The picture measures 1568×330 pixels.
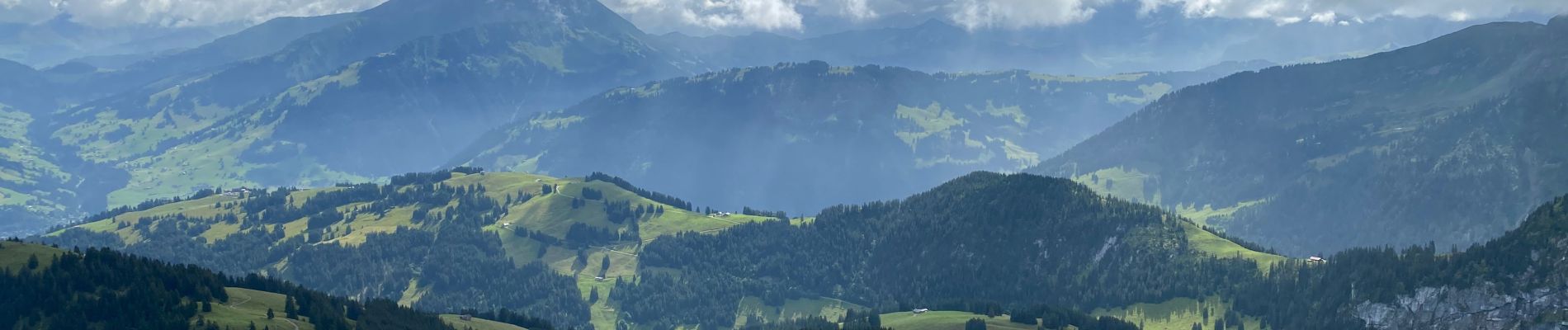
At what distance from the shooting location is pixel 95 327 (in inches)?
7087

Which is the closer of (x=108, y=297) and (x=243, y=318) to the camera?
(x=108, y=297)

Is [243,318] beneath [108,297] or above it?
beneath

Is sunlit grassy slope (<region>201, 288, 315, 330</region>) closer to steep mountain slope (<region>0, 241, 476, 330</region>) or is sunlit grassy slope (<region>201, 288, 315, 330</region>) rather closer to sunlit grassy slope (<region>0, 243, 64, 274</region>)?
steep mountain slope (<region>0, 241, 476, 330</region>)

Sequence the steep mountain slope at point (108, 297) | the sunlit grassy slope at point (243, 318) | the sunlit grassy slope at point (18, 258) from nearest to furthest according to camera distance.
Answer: the steep mountain slope at point (108, 297), the sunlit grassy slope at point (243, 318), the sunlit grassy slope at point (18, 258)

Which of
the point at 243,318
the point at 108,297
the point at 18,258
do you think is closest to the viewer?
the point at 108,297

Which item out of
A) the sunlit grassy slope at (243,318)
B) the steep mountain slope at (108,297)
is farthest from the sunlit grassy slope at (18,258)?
the sunlit grassy slope at (243,318)

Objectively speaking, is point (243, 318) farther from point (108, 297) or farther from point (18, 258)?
point (18, 258)

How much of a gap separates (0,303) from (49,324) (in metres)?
7.96

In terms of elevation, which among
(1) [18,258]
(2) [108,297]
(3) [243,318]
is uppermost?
(1) [18,258]

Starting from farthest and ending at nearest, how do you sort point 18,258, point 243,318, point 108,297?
point 18,258, point 243,318, point 108,297

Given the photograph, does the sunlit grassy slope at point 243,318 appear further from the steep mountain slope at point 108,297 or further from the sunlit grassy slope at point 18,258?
the sunlit grassy slope at point 18,258

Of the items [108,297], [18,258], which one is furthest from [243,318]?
[18,258]

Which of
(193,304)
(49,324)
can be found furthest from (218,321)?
(49,324)

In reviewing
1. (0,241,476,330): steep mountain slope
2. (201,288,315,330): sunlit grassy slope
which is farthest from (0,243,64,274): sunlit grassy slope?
(201,288,315,330): sunlit grassy slope
